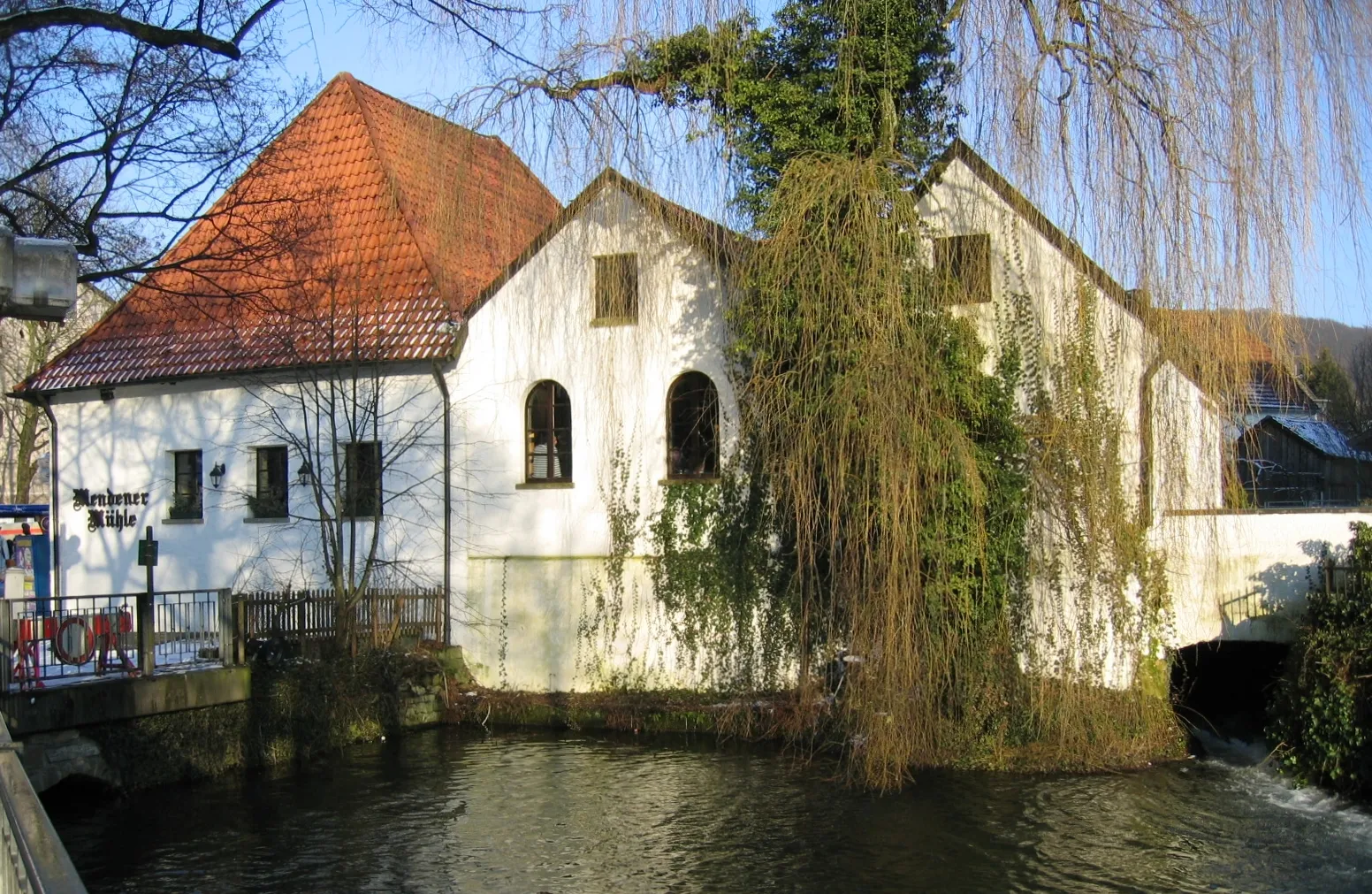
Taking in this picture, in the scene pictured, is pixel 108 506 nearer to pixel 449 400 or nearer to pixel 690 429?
pixel 449 400

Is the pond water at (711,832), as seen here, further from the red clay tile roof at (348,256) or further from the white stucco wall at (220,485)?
the red clay tile roof at (348,256)

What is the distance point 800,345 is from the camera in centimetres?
1310

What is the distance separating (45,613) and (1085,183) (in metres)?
11.0

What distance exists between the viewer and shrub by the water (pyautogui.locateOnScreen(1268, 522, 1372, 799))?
11.6 m

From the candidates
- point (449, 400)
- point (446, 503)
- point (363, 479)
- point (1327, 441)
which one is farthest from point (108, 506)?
point (1327, 441)

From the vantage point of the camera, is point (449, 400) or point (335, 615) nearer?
point (335, 615)

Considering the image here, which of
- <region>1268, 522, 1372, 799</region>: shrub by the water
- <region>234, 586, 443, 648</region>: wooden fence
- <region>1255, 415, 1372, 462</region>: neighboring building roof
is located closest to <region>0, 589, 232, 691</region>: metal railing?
<region>234, 586, 443, 648</region>: wooden fence

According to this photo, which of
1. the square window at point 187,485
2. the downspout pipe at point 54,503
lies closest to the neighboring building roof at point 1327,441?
the square window at point 187,485

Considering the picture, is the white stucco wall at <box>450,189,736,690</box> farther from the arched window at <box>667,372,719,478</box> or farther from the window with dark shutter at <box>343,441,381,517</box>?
the window with dark shutter at <box>343,441,381,517</box>

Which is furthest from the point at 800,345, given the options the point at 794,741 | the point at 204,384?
the point at 204,384

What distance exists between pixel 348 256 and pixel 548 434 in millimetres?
4764

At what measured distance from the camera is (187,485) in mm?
20375

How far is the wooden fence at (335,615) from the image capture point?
1573 cm

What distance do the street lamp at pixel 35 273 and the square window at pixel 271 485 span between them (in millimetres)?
14335
